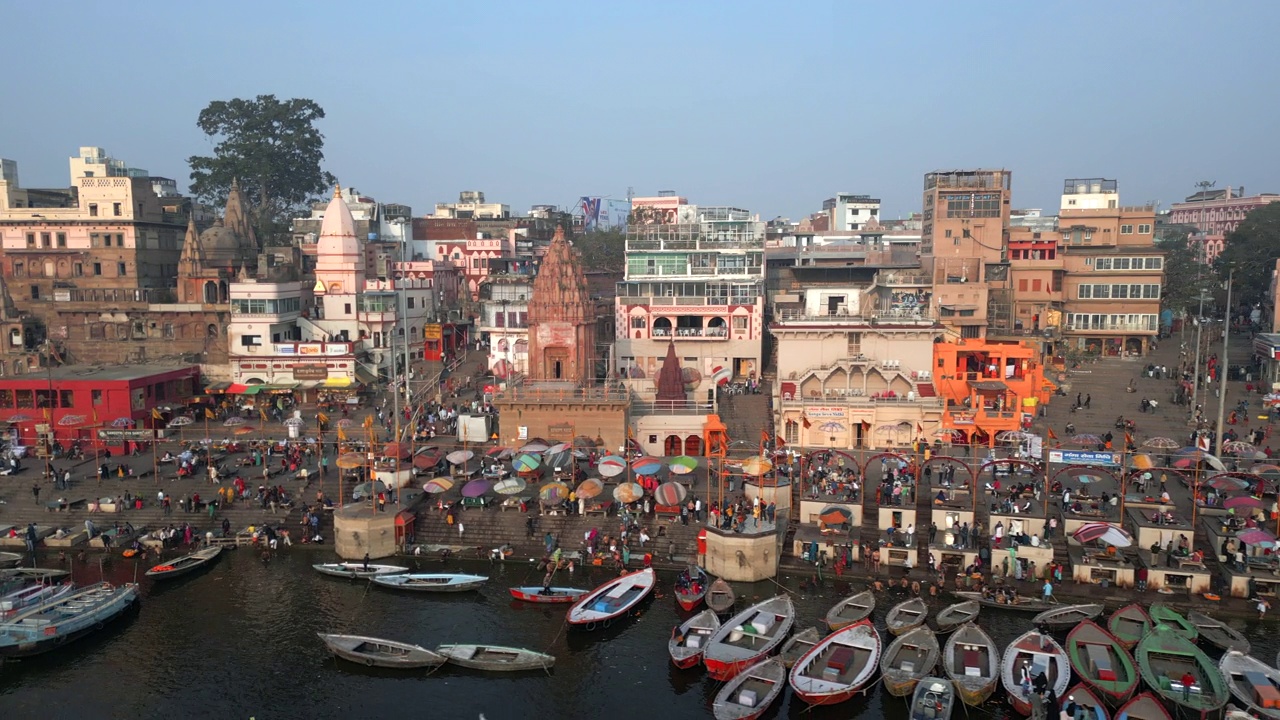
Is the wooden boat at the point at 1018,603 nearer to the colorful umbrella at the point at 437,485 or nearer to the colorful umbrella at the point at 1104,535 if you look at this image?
the colorful umbrella at the point at 1104,535

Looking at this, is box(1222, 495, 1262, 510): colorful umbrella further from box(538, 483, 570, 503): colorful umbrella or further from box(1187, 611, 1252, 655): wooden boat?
box(538, 483, 570, 503): colorful umbrella

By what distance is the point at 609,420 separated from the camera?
42.0m

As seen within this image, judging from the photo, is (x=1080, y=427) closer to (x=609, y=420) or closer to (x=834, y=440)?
(x=834, y=440)

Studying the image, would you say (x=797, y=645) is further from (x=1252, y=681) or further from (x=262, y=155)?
(x=262, y=155)

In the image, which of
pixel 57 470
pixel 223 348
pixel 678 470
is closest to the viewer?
pixel 678 470

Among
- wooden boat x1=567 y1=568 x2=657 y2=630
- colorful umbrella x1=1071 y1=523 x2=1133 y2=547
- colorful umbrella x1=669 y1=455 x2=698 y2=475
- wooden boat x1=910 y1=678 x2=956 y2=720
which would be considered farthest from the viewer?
colorful umbrella x1=669 y1=455 x2=698 y2=475

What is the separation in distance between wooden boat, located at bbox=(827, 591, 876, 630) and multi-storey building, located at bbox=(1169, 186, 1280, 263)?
→ 9100cm

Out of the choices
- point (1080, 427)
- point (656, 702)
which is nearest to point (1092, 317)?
point (1080, 427)

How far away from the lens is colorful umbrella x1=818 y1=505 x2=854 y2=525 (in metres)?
31.9

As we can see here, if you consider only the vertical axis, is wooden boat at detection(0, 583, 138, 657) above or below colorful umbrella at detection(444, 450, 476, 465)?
below

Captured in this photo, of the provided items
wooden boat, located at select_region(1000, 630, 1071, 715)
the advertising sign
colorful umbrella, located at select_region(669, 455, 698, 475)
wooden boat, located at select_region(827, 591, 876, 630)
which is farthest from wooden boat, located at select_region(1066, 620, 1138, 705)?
colorful umbrella, located at select_region(669, 455, 698, 475)

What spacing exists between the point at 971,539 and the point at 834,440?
11.0 meters

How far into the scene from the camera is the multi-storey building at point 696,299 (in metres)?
53.1

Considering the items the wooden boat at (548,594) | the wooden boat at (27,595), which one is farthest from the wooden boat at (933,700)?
the wooden boat at (27,595)
